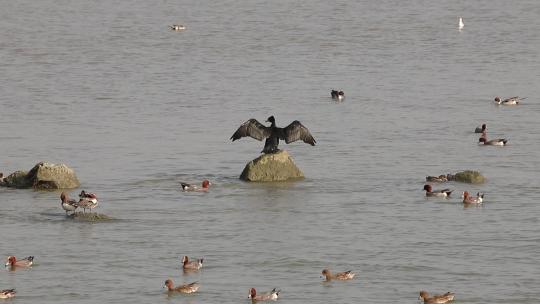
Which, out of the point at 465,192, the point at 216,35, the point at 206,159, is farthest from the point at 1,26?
the point at 465,192

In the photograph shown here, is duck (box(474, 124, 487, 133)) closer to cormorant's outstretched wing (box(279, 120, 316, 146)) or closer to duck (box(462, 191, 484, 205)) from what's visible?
cormorant's outstretched wing (box(279, 120, 316, 146))

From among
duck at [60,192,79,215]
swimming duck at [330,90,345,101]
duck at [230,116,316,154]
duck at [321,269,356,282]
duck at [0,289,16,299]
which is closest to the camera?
duck at [0,289,16,299]

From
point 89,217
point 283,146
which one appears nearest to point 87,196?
point 89,217

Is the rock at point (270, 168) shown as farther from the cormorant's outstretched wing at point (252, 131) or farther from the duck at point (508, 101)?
the duck at point (508, 101)

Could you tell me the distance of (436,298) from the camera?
24703mm

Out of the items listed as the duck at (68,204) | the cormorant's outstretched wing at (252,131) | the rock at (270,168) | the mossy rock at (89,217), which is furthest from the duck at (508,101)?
the duck at (68,204)

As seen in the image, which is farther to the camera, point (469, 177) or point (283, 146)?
point (283, 146)

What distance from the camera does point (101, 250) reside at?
28453mm

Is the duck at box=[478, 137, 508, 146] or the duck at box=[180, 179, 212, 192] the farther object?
the duck at box=[478, 137, 508, 146]

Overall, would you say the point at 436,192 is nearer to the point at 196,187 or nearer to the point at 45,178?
the point at 196,187

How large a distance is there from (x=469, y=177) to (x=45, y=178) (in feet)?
33.1

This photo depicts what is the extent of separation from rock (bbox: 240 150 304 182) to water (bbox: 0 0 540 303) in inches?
12.4

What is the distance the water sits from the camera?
89.0 feet

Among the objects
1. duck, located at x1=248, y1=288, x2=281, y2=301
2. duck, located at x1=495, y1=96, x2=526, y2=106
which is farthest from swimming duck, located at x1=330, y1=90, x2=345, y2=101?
duck, located at x1=248, y1=288, x2=281, y2=301
